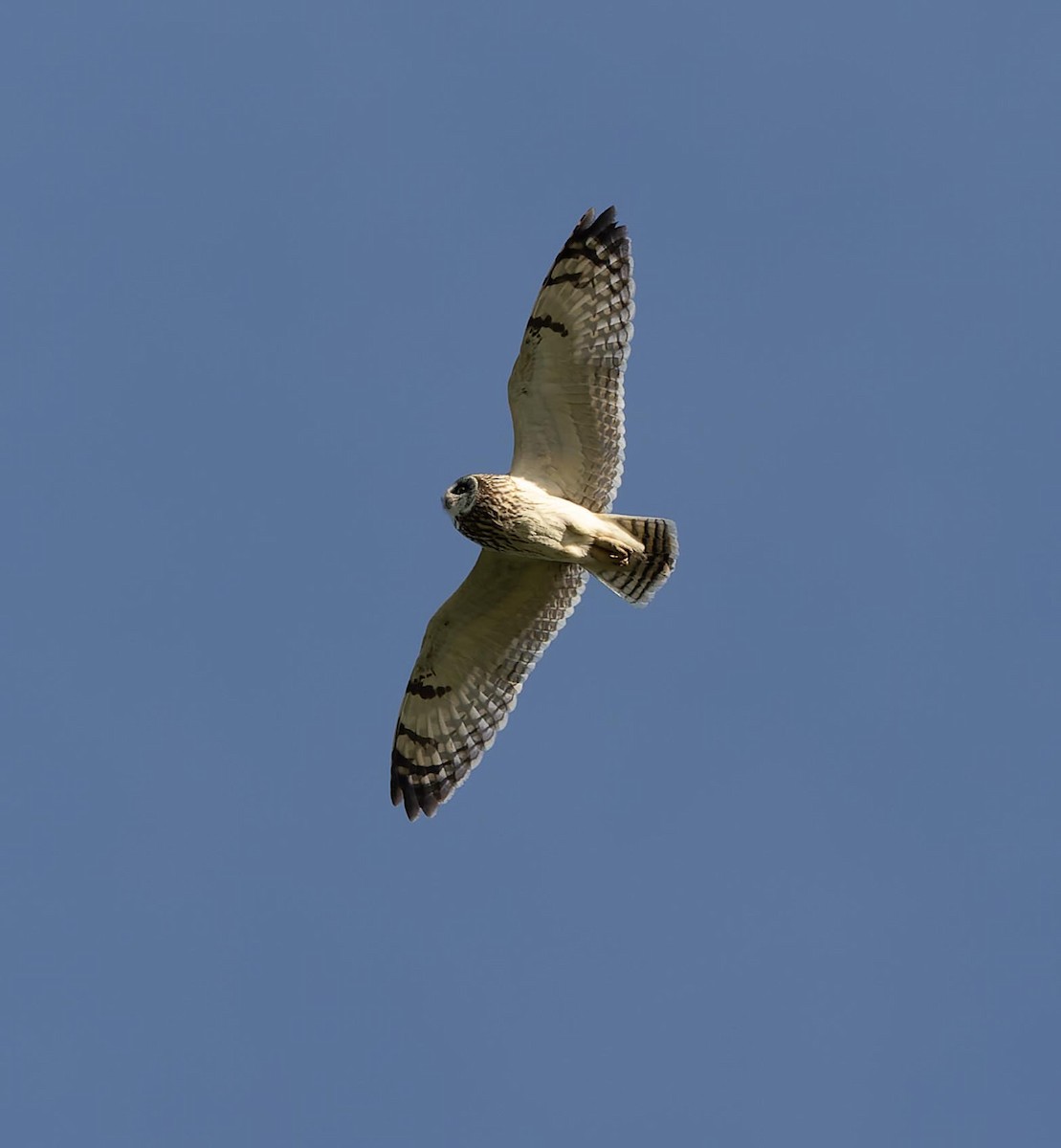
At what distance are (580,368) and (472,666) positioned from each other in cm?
235

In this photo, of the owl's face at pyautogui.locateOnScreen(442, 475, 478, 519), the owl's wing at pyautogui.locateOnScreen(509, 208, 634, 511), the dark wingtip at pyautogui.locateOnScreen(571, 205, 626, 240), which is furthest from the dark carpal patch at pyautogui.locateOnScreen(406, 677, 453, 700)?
the dark wingtip at pyautogui.locateOnScreen(571, 205, 626, 240)

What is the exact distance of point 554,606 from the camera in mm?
13117

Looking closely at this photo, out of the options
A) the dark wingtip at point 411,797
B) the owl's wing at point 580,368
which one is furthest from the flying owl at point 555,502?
the dark wingtip at point 411,797

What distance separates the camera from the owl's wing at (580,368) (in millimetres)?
12227

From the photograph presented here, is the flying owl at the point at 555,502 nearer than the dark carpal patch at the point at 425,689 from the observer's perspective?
Yes

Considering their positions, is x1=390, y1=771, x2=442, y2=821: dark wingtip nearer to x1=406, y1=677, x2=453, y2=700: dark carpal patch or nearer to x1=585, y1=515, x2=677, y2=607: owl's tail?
x1=406, y1=677, x2=453, y2=700: dark carpal patch

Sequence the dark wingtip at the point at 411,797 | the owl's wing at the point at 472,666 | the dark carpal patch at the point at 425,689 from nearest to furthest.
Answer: the owl's wing at the point at 472,666 → the dark carpal patch at the point at 425,689 → the dark wingtip at the point at 411,797

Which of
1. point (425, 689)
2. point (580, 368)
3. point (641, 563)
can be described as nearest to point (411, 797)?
point (425, 689)

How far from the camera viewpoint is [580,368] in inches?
482

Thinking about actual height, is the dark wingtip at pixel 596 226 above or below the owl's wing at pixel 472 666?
above

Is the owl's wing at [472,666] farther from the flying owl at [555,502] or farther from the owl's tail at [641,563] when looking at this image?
the owl's tail at [641,563]

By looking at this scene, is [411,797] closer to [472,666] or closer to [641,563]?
[472,666]

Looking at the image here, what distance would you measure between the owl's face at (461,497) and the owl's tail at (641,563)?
3.04 feet

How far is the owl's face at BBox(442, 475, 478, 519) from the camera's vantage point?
1215cm
